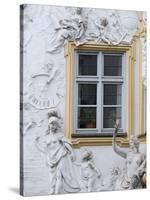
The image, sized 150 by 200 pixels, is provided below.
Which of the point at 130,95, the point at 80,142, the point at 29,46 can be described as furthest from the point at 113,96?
the point at 29,46

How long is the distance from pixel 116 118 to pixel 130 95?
323 mm

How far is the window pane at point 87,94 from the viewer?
7.18 m

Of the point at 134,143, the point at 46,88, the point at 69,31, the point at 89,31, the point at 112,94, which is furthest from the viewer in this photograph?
the point at 134,143

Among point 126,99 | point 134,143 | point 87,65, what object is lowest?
point 134,143

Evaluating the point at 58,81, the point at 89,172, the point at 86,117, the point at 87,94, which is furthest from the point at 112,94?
the point at 89,172

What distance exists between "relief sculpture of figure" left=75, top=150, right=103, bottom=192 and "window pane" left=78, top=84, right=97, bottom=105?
0.57 m

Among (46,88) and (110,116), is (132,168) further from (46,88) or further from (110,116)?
(46,88)

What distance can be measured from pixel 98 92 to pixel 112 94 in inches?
7.1

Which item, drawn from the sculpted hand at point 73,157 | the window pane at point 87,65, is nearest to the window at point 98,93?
the window pane at point 87,65

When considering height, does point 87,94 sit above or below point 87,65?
below

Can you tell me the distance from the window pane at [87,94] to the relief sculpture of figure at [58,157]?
0.37m

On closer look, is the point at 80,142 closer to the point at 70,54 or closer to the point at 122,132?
the point at 122,132

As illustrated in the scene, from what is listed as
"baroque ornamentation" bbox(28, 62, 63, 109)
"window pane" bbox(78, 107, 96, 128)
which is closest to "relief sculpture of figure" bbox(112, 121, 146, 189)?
"window pane" bbox(78, 107, 96, 128)

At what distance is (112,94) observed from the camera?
732 cm
